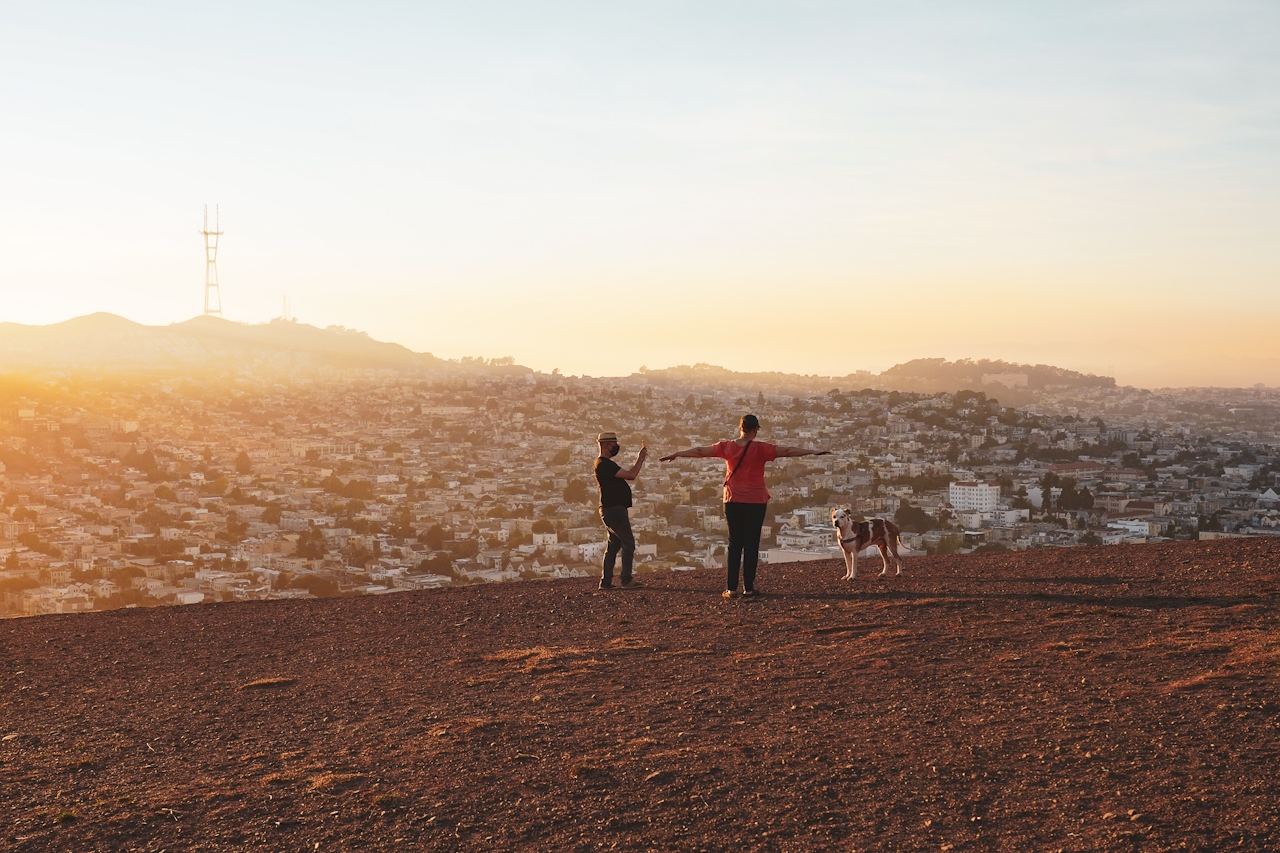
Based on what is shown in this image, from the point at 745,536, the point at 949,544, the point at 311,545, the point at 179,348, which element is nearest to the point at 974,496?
the point at 949,544

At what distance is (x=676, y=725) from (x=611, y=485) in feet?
17.1

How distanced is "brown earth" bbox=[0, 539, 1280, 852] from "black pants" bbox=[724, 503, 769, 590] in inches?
13.4

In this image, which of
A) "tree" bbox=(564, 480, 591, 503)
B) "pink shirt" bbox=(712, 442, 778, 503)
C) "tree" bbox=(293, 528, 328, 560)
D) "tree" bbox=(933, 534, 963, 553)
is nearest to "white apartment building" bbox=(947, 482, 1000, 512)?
"tree" bbox=(933, 534, 963, 553)

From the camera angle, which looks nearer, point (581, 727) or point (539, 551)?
point (581, 727)

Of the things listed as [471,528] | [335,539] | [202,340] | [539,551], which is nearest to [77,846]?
[539,551]

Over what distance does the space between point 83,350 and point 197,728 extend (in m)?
104

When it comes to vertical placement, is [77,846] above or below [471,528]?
above

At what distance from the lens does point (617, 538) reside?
11.1 m

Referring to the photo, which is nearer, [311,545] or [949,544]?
[949,544]

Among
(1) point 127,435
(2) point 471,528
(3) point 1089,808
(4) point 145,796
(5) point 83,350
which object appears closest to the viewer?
(3) point 1089,808

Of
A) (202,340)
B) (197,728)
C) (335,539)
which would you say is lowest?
(335,539)

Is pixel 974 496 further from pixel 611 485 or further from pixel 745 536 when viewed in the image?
pixel 745 536

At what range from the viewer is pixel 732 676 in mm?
7008

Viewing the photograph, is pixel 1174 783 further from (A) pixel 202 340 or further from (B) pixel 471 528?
(A) pixel 202 340
